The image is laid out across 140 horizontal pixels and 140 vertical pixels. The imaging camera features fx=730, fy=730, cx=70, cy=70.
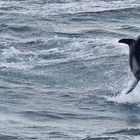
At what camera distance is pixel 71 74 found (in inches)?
883

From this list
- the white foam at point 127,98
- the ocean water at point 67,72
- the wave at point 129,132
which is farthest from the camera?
the white foam at point 127,98

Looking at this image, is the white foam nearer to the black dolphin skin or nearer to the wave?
the black dolphin skin

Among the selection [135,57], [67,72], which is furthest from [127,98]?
[67,72]

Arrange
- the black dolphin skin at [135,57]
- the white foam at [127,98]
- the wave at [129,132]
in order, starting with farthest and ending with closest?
the white foam at [127,98], the black dolphin skin at [135,57], the wave at [129,132]

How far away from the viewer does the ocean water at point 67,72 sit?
56.0ft

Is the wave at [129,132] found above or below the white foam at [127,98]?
above

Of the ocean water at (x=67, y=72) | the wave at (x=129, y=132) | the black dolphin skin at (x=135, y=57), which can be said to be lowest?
the ocean water at (x=67, y=72)

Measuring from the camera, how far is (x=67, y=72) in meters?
22.6

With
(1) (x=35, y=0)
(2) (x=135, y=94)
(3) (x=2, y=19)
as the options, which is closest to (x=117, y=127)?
(2) (x=135, y=94)

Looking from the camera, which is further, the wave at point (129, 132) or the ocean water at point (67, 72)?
the ocean water at point (67, 72)

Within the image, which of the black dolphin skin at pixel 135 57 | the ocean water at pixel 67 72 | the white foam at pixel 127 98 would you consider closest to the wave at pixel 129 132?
the ocean water at pixel 67 72

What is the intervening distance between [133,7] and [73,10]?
275 cm

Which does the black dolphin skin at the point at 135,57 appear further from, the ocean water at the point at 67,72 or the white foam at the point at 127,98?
the white foam at the point at 127,98

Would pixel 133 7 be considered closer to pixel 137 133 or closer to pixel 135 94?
pixel 135 94
